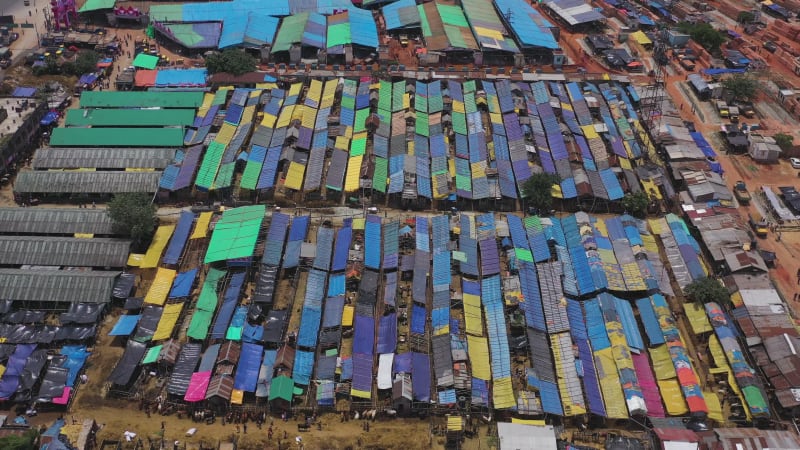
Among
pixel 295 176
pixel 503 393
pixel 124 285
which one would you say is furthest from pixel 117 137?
pixel 503 393

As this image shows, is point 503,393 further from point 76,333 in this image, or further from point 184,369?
point 76,333

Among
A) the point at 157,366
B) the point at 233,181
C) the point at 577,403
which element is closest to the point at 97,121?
the point at 233,181

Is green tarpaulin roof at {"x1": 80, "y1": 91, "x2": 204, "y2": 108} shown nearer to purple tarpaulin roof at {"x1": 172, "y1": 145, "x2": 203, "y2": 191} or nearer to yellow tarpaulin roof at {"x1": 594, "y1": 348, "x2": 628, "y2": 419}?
purple tarpaulin roof at {"x1": 172, "y1": 145, "x2": 203, "y2": 191}

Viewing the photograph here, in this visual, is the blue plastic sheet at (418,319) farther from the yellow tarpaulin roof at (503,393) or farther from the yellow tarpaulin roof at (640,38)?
the yellow tarpaulin roof at (640,38)

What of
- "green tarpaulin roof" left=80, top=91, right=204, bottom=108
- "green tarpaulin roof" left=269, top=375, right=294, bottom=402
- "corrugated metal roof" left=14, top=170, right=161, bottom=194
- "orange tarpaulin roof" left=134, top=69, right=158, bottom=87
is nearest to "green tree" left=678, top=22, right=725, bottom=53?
"green tarpaulin roof" left=80, top=91, right=204, bottom=108

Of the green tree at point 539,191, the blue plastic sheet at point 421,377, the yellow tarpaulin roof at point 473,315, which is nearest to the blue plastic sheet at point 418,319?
the blue plastic sheet at point 421,377

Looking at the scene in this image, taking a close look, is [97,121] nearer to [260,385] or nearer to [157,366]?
[157,366]
